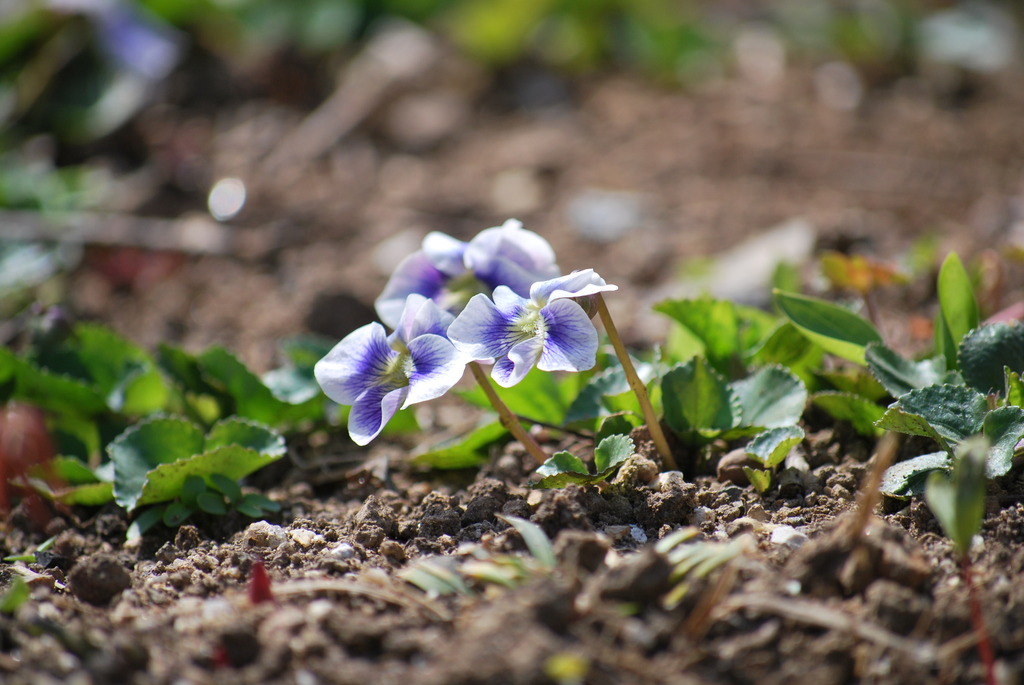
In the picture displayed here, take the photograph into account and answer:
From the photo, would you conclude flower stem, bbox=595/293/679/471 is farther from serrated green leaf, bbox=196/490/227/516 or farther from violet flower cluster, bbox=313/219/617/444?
serrated green leaf, bbox=196/490/227/516

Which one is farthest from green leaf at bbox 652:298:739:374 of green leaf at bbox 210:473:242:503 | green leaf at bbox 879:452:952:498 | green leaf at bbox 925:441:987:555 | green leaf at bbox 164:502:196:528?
green leaf at bbox 164:502:196:528

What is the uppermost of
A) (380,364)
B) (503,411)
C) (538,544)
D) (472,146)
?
(472,146)

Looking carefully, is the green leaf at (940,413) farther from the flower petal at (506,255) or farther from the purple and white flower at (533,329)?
the flower petal at (506,255)

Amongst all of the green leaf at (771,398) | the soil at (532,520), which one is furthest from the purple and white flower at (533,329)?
the green leaf at (771,398)

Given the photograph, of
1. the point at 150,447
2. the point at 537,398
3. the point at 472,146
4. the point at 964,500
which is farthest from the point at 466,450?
the point at 472,146

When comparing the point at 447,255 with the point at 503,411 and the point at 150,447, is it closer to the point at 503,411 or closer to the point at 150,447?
the point at 503,411

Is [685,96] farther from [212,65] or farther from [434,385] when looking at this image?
[434,385]
